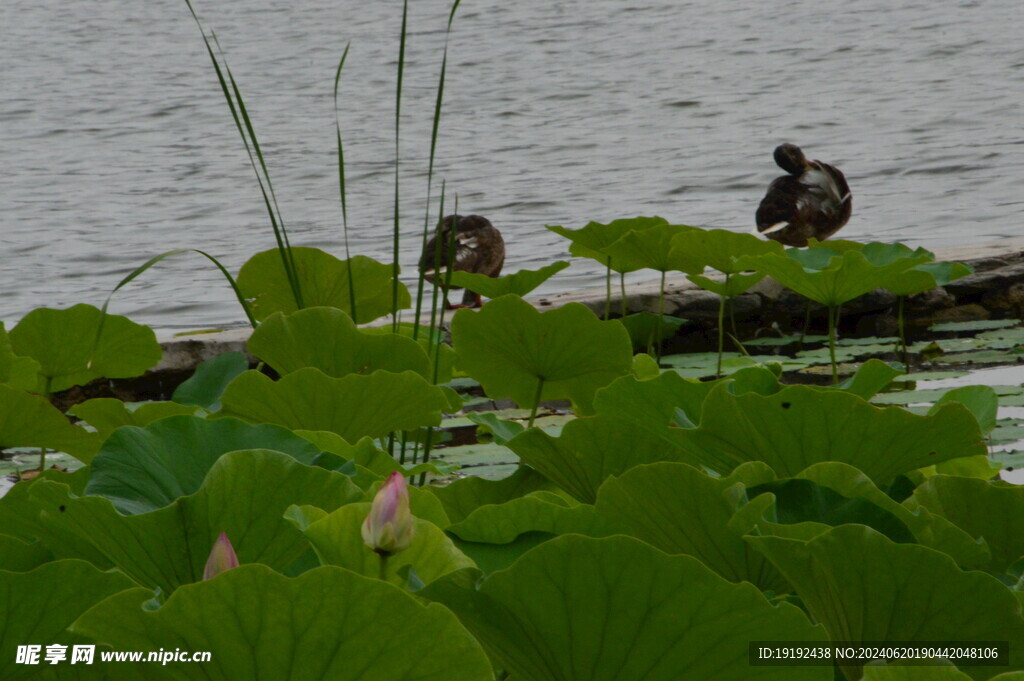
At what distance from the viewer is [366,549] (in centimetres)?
36

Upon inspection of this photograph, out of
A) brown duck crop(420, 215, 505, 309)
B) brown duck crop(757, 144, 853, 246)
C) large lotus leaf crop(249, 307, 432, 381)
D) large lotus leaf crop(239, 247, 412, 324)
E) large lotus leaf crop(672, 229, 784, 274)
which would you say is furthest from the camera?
brown duck crop(757, 144, 853, 246)

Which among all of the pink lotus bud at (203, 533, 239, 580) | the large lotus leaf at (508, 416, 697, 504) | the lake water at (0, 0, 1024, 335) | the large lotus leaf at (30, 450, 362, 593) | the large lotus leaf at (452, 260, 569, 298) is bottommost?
the lake water at (0, 0, 1024, 335)

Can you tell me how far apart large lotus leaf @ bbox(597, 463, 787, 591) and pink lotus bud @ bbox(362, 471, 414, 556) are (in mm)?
114

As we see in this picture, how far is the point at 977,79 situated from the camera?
23.5ft

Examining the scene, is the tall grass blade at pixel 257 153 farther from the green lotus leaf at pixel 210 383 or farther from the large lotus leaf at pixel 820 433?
the large lotus leaf at pixel 820 433

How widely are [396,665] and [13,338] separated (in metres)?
0.85

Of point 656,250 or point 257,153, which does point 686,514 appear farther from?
point 656,250

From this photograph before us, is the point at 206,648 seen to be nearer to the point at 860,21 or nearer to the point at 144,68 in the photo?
the point at 860,21

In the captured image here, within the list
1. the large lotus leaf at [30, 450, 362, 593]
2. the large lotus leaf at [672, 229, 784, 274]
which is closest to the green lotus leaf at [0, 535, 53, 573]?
the large lotus leaf at [30, 450, 362, 593]

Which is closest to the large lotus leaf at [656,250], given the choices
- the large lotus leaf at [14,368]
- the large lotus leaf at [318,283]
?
the large lotus leaf at [318,283]

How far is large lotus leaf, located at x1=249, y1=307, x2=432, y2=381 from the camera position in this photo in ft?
2.70

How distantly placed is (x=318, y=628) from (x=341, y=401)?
0.43m

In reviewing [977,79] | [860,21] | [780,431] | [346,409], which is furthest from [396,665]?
[860,21]

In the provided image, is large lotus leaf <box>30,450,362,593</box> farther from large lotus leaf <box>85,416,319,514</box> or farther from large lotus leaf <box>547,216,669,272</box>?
large lotus leaf <box>547,216,669,272</box>
